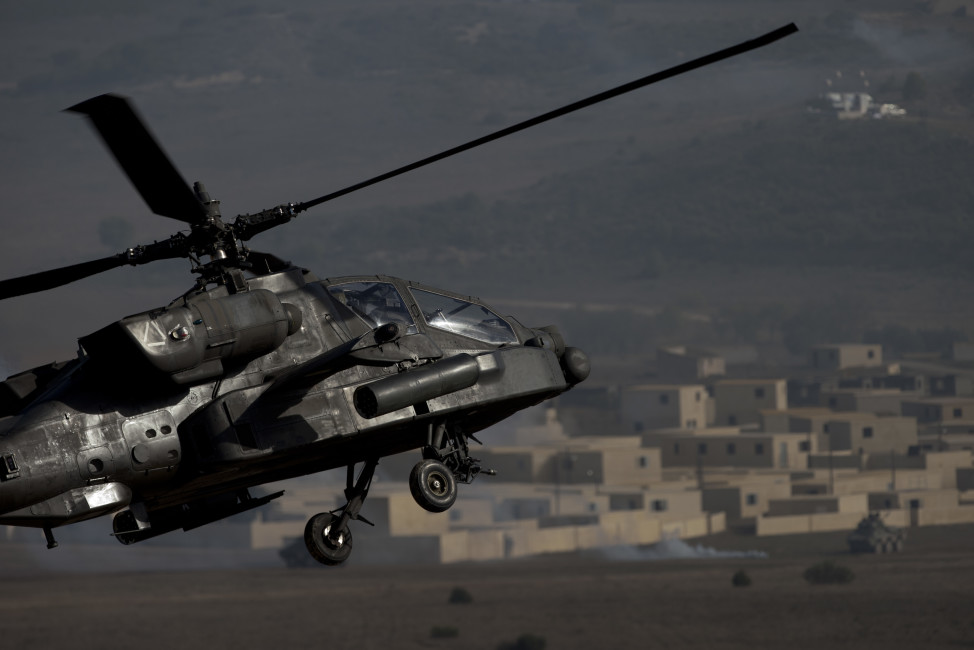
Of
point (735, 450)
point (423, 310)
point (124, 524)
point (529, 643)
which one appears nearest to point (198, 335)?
point (124, 524)

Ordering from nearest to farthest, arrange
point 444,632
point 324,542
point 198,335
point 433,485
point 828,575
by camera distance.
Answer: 1. point 198,335
2. point 433,485
3. point 324,542
4. point 444,632
5. point 828,575

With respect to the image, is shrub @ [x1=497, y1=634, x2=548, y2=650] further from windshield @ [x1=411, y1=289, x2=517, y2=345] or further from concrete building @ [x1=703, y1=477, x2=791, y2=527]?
windshield @ [x1=411, y1=289, x2=517, y2=345]

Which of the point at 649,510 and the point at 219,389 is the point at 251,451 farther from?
the point at 649,510

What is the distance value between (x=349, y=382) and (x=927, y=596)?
499ft

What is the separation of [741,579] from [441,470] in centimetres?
14865

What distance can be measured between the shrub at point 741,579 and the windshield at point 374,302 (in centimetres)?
14752

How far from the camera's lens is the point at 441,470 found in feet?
70.1

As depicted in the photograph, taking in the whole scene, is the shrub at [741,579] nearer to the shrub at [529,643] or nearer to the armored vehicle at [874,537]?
the armored vehicle at [874,537]

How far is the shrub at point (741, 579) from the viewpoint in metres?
166

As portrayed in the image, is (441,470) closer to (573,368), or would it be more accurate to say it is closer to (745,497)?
(573,368)

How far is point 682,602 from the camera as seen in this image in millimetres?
168875

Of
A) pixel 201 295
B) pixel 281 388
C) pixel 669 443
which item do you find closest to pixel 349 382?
pixel 281 388

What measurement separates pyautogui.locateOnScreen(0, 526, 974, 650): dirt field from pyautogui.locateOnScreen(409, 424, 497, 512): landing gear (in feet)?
447

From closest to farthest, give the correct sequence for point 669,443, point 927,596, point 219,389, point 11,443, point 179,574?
point 11,443 → point 219,389 → point 927,596 → point 179,574 → point 669,443
